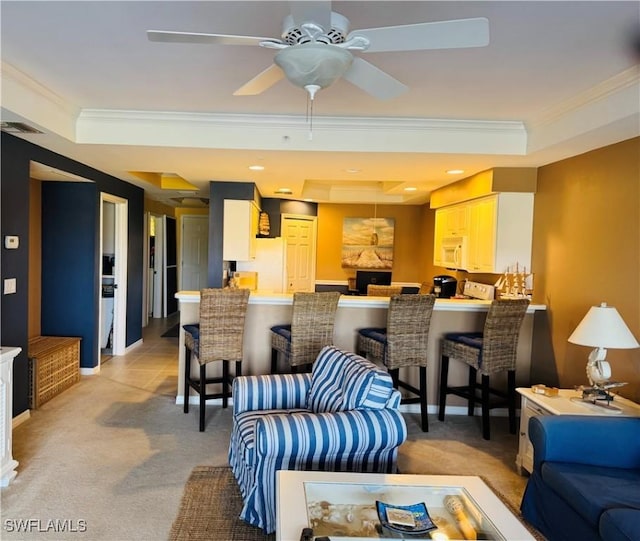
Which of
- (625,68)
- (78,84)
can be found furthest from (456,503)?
(78,84)

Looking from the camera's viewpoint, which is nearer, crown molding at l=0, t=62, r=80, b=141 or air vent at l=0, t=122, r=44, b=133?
crown molding at l=0, t=62, r=80, b=141

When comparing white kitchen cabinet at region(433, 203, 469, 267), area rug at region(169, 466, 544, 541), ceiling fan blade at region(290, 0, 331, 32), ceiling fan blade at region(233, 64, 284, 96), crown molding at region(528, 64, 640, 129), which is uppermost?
A: crown molding at region(528, 64, 640, 129)

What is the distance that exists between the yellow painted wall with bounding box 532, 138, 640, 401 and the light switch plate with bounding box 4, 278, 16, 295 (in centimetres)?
431

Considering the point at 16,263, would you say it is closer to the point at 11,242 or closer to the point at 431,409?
the point at 11,242

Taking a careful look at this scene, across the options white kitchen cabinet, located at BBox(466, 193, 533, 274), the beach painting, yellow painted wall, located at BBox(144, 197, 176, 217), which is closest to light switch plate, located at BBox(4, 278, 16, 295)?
white kitchen cabinet, located at BBox(466, 193, 533, 274)

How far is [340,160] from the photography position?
3990 millimetres

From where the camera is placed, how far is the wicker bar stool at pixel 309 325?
3658mm

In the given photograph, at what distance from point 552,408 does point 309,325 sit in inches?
70.4

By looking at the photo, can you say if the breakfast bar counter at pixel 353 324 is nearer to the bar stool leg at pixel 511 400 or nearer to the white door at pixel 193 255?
the bar stool leg at pixel 511 400

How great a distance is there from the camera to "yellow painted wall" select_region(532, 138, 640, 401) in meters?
2.99

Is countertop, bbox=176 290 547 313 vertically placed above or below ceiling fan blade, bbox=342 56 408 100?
below

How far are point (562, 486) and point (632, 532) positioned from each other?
44cm

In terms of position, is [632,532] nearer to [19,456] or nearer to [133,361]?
[19,456]

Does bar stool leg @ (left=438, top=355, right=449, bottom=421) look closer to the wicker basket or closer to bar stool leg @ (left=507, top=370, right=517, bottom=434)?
bar stool leg @ (left=507, top=370, right=517, bottom=434)
